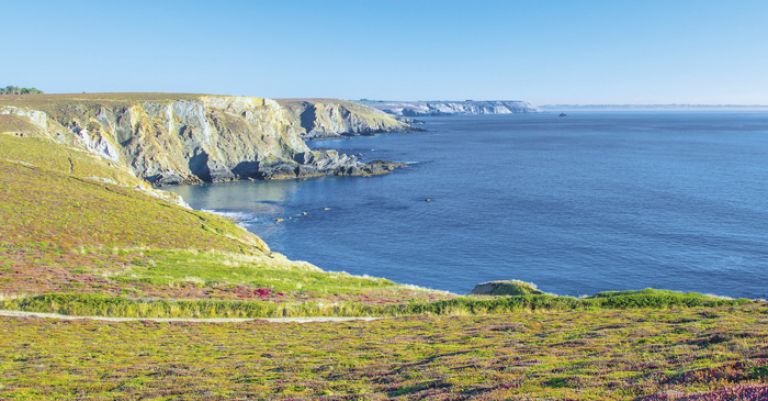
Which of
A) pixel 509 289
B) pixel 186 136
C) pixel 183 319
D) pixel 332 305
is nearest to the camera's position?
pixel 183 319

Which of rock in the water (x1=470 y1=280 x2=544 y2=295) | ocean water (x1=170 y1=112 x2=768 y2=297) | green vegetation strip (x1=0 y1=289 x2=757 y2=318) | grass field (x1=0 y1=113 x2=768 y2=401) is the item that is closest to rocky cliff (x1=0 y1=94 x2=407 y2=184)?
ocean water (x1=170 y1=112 x2=768 y2=297)

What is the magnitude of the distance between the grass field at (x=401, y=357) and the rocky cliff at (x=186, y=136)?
99.0m

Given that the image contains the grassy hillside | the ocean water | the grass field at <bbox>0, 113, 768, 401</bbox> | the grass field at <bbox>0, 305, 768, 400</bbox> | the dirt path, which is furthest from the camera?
the ocean water

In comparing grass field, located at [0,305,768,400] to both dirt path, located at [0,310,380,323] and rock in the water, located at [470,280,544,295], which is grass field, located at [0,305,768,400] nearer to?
dirt path, located at [0,310,380,323]

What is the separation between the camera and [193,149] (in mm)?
146375

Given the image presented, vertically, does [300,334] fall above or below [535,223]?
above

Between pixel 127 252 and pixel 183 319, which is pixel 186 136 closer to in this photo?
pixel 127 252

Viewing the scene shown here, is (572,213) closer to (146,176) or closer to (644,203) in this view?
(644,203)

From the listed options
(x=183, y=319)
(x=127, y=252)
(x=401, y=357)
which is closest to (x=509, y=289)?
(x=401, y=357)

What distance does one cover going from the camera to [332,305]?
1389 inches

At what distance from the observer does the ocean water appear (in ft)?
221

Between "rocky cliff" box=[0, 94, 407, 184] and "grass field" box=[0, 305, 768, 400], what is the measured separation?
325 ft

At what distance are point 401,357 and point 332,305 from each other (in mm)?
14205

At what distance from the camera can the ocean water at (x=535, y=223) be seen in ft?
221
